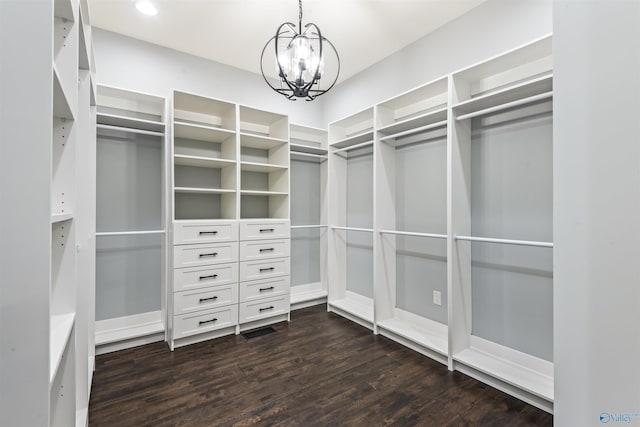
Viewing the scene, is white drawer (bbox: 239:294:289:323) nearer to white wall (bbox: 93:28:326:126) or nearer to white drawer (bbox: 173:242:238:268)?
Answer: white drawer (bbox: 173:242:238:268)

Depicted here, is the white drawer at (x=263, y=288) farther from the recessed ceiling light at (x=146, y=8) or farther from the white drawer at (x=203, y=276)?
the recessed ceiling light at (x=146, y=8)

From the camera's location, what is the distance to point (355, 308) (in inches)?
130

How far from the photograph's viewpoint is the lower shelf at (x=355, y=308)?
10.0ft

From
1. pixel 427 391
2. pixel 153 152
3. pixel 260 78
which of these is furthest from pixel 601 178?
→ pixel 260 78

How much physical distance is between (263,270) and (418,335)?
163 centimetres

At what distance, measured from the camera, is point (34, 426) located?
0.71 meters

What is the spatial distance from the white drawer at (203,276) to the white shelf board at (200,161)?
1.02m

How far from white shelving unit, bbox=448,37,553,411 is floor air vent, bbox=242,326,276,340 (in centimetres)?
171

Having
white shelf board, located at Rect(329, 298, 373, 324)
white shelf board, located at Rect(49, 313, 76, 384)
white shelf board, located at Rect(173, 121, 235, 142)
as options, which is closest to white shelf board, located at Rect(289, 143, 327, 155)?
white shelf board, located at Rect(173, 121, 235, 142)

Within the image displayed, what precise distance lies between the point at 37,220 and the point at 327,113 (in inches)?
149

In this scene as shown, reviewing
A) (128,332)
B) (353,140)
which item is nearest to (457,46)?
(353,140)

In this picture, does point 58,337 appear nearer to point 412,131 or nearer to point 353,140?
point 412,131

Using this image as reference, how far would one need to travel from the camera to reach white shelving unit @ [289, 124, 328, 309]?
3760 mm

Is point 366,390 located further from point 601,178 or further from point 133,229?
point 133,229
